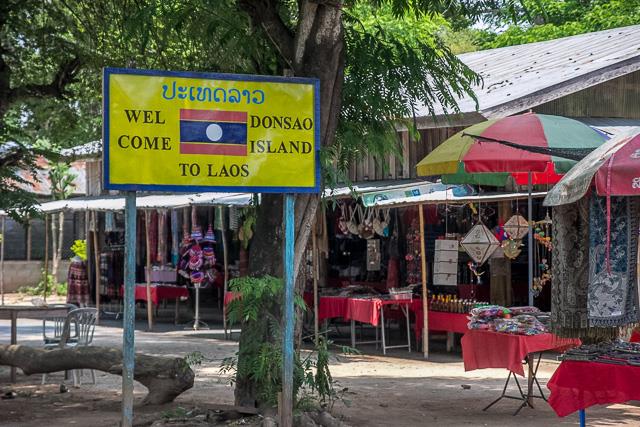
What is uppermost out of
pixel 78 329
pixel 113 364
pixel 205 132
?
pixel 205 132

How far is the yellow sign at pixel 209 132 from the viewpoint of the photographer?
777cm

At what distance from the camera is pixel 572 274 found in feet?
29.3

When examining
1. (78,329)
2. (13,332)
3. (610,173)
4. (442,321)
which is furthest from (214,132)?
(442,321)

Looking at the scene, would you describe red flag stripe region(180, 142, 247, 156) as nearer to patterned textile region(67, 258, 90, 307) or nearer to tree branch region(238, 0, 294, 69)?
tree branch region(238, 0, 294, 69)

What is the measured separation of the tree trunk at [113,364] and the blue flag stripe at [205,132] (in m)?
3.31

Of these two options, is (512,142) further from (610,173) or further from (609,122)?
(609,122)

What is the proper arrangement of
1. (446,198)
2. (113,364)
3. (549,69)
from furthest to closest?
(549,69), (446,198), (113,364)

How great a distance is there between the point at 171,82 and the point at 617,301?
3656 mm

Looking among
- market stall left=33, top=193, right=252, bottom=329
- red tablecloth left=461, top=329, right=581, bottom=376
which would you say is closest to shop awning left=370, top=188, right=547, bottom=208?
market stall left=33, top=193, right=252, bottom=329

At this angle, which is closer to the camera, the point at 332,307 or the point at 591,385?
the point at 591,385

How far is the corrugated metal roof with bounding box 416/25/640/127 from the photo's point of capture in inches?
627

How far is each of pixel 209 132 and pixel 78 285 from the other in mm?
15058

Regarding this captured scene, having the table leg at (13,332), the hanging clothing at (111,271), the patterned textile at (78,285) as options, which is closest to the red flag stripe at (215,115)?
the table leg at (13,332)

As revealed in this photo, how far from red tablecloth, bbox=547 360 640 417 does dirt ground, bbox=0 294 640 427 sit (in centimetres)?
146
